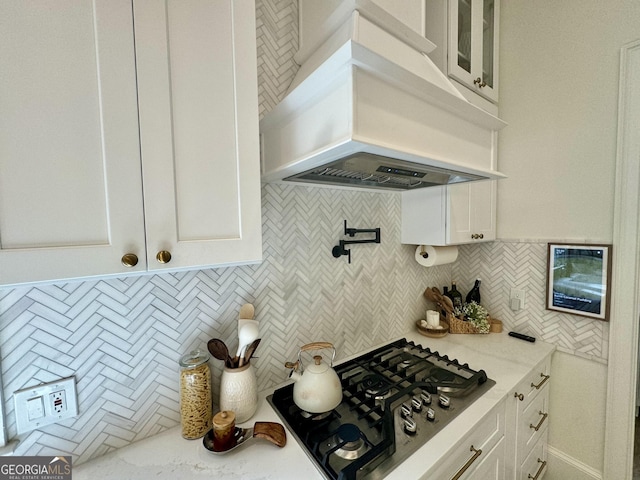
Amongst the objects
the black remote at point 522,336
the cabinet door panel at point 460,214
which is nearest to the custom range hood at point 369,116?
the cabinet door panel at point 460,214

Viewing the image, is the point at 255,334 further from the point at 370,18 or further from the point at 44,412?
the point at 370,18

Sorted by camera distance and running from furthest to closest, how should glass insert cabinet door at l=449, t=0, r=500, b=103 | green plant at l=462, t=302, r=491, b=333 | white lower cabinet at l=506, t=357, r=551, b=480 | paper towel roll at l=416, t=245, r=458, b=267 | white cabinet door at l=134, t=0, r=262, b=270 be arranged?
green plant at l=462, t=302, r=491, b=333 → paper towel roll at l=416, t=245, r=458, b=267 → glass insert cabinet door at l=449, t=0, r=500, b=103 → white lower cabinet at l=506, t=357, r=551, b=480 → white cabinet door at l=134, t=0, r=262, b=270

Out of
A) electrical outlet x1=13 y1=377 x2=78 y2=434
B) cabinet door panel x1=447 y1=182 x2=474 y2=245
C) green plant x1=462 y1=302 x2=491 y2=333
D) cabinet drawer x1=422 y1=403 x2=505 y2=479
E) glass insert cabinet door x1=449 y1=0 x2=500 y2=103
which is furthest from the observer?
green plant x1=462 y1=302 x2=491 y2=333

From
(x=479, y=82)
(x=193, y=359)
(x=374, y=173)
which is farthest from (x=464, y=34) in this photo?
(x=193, y=359)

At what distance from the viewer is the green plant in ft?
5.41

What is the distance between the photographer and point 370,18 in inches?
29.8

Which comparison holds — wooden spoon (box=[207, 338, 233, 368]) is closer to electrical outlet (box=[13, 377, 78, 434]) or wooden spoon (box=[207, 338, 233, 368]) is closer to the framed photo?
electrical outlet (box=[13, 377, 78, 434])

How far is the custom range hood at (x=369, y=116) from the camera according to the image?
25.1 inches

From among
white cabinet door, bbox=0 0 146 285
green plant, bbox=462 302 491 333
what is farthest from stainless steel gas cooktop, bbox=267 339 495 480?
white cabinet door, bbox=0 0 146 285

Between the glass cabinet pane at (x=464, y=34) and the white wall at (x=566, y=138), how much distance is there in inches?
19.9

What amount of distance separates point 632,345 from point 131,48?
91.1 inches

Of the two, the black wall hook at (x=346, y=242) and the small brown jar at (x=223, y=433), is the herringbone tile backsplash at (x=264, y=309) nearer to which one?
the black wall hook at (x=346, y=242)

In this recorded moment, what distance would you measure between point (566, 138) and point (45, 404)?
2.53m

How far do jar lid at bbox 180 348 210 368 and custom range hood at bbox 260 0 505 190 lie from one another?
68cm
